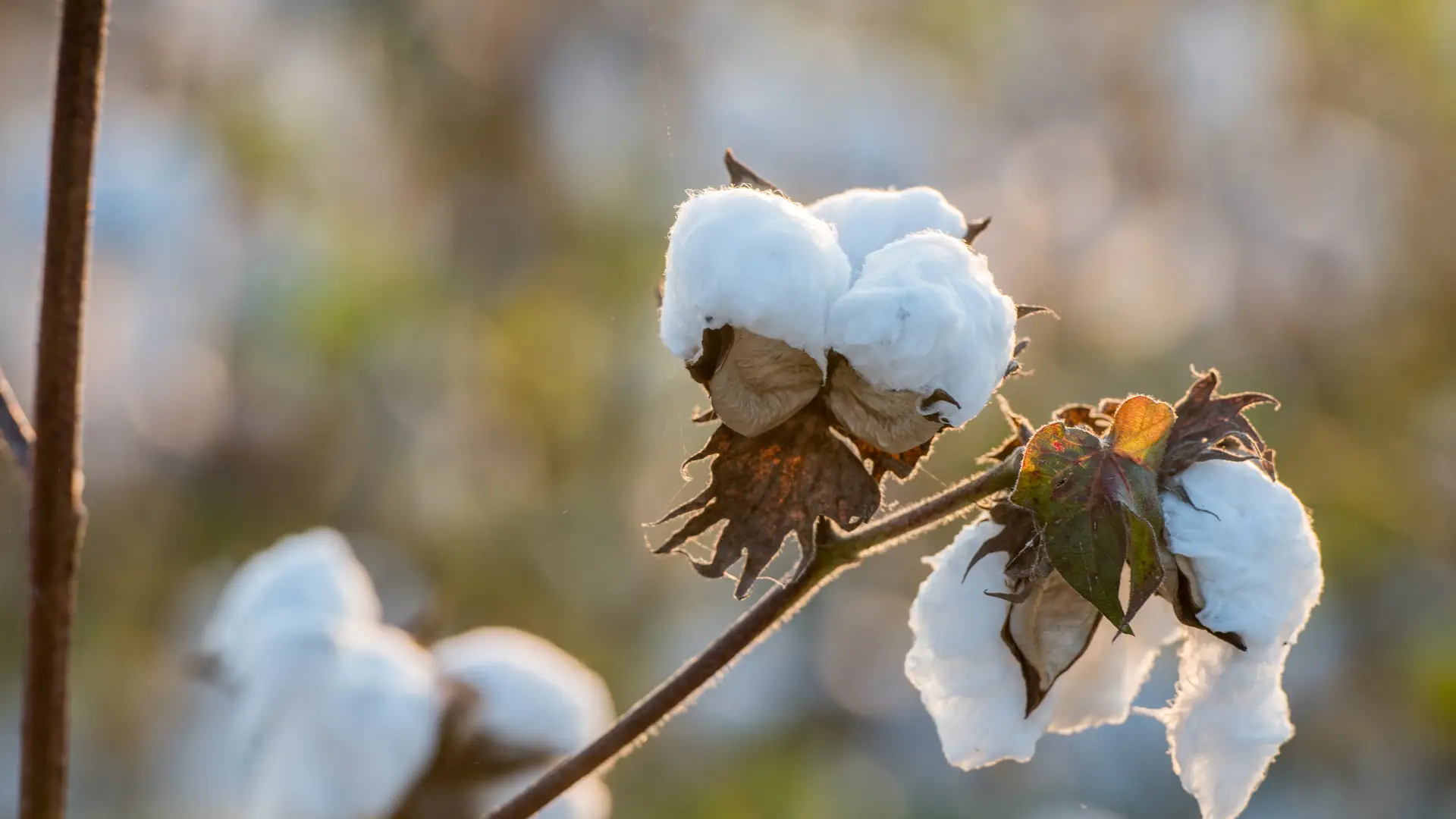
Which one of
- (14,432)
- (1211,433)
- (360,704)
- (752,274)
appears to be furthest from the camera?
(360,704)

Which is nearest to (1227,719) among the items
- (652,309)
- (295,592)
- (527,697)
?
(527,697)

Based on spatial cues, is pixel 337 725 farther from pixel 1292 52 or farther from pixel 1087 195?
pixel 1292 52

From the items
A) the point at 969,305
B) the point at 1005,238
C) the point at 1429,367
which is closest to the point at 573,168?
the point at 1005,238

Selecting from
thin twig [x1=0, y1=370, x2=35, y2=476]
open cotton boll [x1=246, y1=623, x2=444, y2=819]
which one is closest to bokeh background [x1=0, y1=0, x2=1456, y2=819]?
open cotton boll [x1=246, y1=623, x2=444, y2=819]

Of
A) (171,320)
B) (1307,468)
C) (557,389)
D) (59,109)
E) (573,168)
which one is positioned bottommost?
(1307,468)

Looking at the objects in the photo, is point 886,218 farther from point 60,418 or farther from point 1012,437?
point 60,418

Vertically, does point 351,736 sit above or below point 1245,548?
below

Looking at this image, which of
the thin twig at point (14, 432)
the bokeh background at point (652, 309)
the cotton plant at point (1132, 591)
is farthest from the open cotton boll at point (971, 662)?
the bokeh background at point (652, 309)
